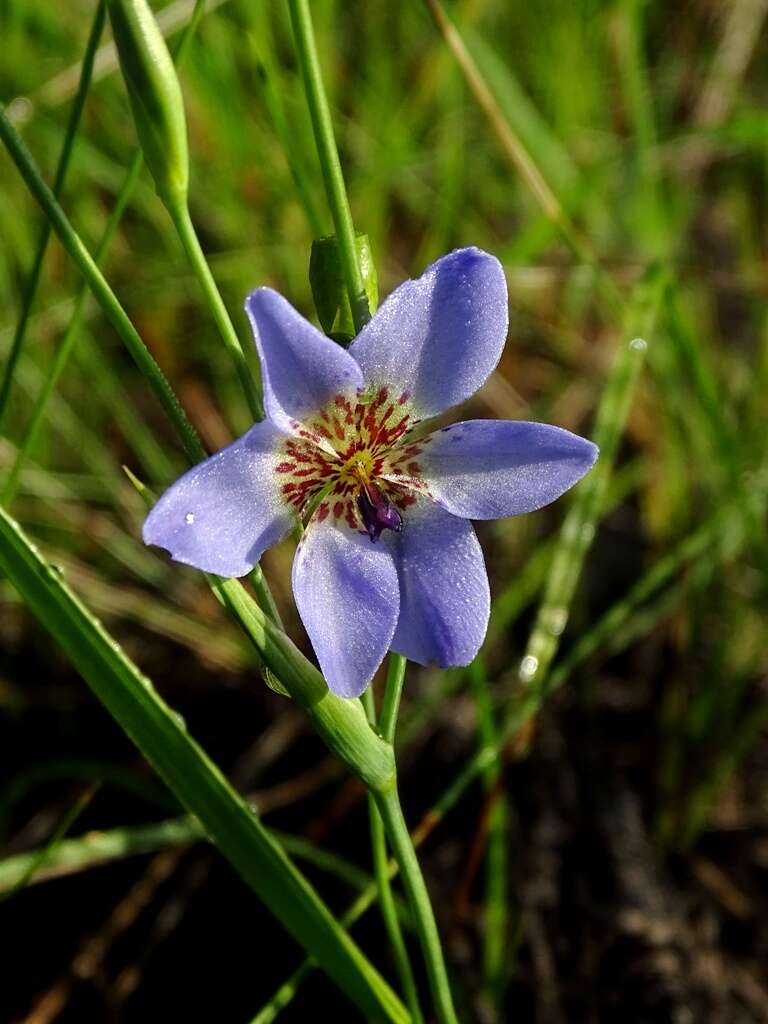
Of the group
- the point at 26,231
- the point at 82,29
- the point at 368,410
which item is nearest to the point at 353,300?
the point at 368,410

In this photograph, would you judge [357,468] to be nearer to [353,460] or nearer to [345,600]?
[353,460]

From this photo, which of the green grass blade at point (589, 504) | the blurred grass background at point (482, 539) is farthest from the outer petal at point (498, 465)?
the green grass blade at point (589, 504)

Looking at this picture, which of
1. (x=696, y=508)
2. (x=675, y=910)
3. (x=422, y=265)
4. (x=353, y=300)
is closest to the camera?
(x=353, y=300)

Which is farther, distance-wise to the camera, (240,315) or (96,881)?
(240,315)

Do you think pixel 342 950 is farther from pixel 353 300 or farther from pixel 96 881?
pixel 96 881

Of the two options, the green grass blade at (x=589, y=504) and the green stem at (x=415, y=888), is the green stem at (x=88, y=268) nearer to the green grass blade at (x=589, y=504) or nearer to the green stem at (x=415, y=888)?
the green stem at (x=415, y=888)

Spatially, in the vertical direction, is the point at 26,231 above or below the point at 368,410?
above
